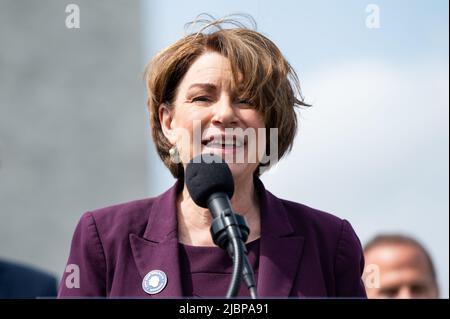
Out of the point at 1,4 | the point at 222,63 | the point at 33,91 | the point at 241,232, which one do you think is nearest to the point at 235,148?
the point at 222,63

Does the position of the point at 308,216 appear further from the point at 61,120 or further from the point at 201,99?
the point at 61,120

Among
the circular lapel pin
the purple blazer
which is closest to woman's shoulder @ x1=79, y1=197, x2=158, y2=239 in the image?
the purple blazer

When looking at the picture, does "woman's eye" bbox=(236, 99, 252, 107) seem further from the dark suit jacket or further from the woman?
the dark suit jacket

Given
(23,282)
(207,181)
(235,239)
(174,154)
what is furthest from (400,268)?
(235,239)

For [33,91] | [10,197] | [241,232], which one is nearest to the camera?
[241,232]

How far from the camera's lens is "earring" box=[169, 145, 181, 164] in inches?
137

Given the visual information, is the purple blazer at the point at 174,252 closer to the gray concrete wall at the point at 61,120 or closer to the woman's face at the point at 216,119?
the woman's face at the point at 216,119

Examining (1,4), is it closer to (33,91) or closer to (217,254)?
(33,91)

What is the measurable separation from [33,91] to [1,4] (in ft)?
1.99

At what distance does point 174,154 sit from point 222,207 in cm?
100

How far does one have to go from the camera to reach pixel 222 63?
328 centimetres

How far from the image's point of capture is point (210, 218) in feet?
10.9
